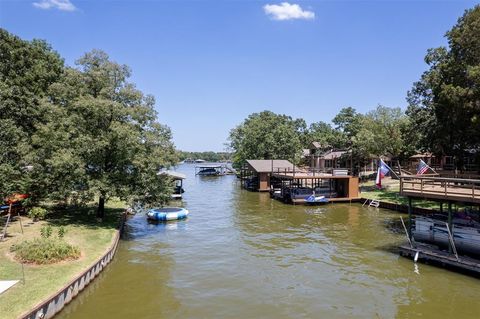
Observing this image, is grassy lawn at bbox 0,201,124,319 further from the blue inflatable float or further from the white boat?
the white boat

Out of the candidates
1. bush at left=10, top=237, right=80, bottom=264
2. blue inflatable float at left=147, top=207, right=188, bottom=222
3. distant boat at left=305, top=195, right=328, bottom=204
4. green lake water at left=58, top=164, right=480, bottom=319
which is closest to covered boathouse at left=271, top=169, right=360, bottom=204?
distant boat at left=305, top=195, right=328, bottom=204

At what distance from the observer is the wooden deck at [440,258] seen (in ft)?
62.4

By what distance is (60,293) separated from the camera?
48.8 feet

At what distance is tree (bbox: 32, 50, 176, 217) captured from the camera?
2634 centimetres

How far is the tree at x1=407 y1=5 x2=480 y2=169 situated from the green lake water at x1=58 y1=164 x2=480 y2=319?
10.6 meters

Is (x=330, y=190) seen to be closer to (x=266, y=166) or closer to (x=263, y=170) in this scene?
(x=263, y=170)

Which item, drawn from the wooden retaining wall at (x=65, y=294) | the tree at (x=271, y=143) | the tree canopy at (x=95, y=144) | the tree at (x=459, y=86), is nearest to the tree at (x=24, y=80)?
the tree canopy at (x=95, y=144)

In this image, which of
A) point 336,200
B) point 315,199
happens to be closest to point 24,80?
point 315,199

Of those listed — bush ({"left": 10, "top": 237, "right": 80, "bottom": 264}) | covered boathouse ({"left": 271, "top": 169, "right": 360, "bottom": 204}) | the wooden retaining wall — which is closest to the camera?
the wooden retaining wall

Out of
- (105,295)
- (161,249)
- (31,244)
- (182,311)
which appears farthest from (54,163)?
(182,311)

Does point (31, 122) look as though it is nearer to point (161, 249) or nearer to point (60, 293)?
point (161, 249)

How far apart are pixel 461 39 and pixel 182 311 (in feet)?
102

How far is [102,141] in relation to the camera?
26172 millimetres

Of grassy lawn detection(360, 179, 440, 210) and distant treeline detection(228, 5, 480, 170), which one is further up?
distant treeline detection(228, 5, 480, 170)
